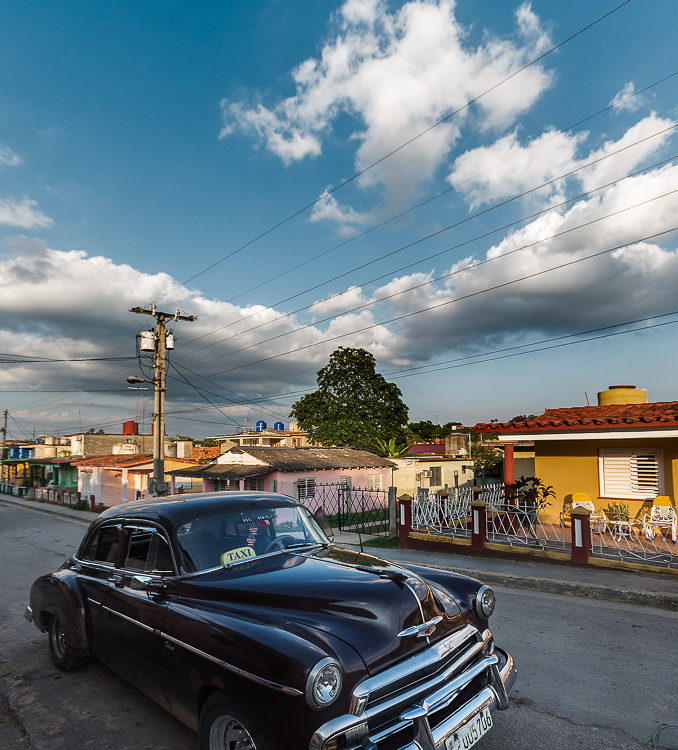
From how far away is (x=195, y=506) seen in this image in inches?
164

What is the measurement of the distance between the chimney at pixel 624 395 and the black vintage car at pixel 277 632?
530 inches

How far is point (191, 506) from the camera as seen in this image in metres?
4.16

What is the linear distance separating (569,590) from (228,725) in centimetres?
663

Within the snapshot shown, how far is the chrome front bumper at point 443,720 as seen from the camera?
248 cm

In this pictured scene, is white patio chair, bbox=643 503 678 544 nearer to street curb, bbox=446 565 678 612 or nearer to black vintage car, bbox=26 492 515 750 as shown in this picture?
street curb, bbox=446 565 678 612

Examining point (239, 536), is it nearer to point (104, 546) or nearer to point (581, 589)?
point (104, 546)

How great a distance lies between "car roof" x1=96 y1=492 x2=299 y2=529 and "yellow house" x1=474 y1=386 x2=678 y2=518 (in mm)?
8861

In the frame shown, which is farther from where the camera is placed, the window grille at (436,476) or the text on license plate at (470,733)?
the window grille at (436,476)

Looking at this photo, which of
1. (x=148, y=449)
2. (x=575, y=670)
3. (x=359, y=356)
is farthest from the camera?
(x=148, y=449)

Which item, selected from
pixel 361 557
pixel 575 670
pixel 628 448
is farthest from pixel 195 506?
pixel 628 448

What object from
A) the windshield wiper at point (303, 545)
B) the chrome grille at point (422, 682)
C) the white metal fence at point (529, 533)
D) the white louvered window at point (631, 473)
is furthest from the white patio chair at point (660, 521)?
the chrome grille at point (422, 682)

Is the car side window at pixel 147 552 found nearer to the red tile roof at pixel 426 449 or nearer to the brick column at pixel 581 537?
the brick column at pixel 581 537

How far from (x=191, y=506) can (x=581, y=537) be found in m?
7.60

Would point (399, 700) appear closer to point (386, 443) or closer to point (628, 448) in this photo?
point (628, 448)
